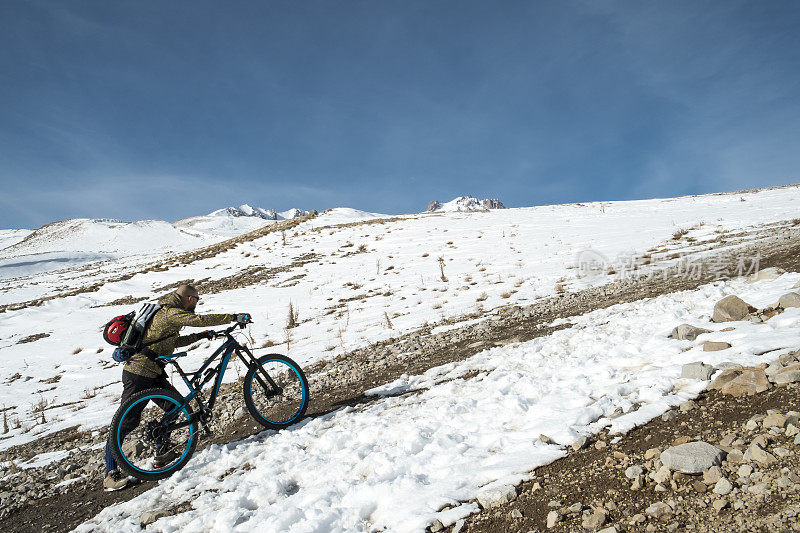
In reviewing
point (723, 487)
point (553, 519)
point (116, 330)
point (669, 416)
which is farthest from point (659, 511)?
point (116, 330)

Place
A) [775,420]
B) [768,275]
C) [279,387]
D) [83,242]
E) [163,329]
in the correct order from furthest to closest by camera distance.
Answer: [83,242]
[768,275]
[279,387]
[163,329]
[775,420]

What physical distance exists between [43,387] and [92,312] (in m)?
11.6

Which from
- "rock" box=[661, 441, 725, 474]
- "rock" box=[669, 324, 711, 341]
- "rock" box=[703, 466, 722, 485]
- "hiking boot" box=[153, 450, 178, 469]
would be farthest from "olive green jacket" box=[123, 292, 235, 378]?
"rock" box=[669, 324, 711, 341]

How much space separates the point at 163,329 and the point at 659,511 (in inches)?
248

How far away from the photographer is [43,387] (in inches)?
515

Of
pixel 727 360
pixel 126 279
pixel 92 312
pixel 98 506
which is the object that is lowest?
pixel 98 506

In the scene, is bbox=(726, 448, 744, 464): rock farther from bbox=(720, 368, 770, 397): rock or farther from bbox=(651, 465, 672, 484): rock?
bbox=(720, 368, 770, 397): rock

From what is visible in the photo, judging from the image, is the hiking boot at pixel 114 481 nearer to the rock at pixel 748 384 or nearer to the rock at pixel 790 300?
the rock at pixel 748 384

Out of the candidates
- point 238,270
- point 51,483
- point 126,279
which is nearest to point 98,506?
point 51,483

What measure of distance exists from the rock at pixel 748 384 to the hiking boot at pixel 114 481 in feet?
25.0

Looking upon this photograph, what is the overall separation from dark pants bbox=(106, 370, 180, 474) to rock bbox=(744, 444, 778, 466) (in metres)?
6.76

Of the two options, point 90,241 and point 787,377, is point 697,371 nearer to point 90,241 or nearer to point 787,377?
point 787,377

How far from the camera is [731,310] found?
6.52 m

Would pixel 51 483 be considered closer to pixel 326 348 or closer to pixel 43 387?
pixel 326 348
